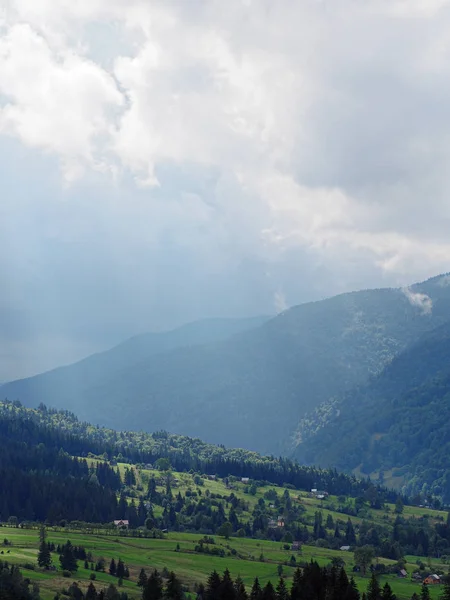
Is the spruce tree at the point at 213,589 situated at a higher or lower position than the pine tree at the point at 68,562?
lower

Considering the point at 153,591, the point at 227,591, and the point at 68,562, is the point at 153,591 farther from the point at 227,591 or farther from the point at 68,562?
the point at 68,562

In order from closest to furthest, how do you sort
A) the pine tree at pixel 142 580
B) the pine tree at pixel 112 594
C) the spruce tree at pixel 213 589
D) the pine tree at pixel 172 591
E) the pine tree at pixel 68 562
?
the pine tree at pixel 172 591, the spruce tree at pixel 213 589, the pine tree at pixel 112 594, the pine tree at pixel 142 580, the pine tree at pixel 68 562

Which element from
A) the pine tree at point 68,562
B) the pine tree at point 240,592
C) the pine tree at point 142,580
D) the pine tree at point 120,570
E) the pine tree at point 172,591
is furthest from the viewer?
the pine tree at point 120,570

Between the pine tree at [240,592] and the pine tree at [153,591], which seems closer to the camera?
the pine tree at [240,592]

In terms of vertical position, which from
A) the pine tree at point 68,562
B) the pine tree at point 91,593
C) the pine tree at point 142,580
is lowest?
the pine tree at point 142,580

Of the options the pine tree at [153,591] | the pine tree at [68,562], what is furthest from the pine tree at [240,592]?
the pine tree at [68,562]

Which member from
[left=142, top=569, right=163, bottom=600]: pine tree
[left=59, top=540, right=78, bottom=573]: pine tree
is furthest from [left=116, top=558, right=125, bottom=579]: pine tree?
[left=142, top=569, right=163, bottom=600]: pine tree

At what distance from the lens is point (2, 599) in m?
140

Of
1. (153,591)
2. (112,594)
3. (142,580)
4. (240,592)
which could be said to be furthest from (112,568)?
(240,592)

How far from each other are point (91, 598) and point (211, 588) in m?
23.8

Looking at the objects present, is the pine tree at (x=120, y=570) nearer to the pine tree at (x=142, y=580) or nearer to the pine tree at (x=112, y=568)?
the pine tree at (x=112, y=568)

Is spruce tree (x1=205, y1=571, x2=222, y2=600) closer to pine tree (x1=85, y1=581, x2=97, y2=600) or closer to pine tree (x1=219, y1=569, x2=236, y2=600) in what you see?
pine tree (x1=219, y1=569, x2=236, y2=600)

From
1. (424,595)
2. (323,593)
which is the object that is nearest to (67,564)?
(323,593)

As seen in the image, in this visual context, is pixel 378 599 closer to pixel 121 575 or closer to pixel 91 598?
pixel 91 598
